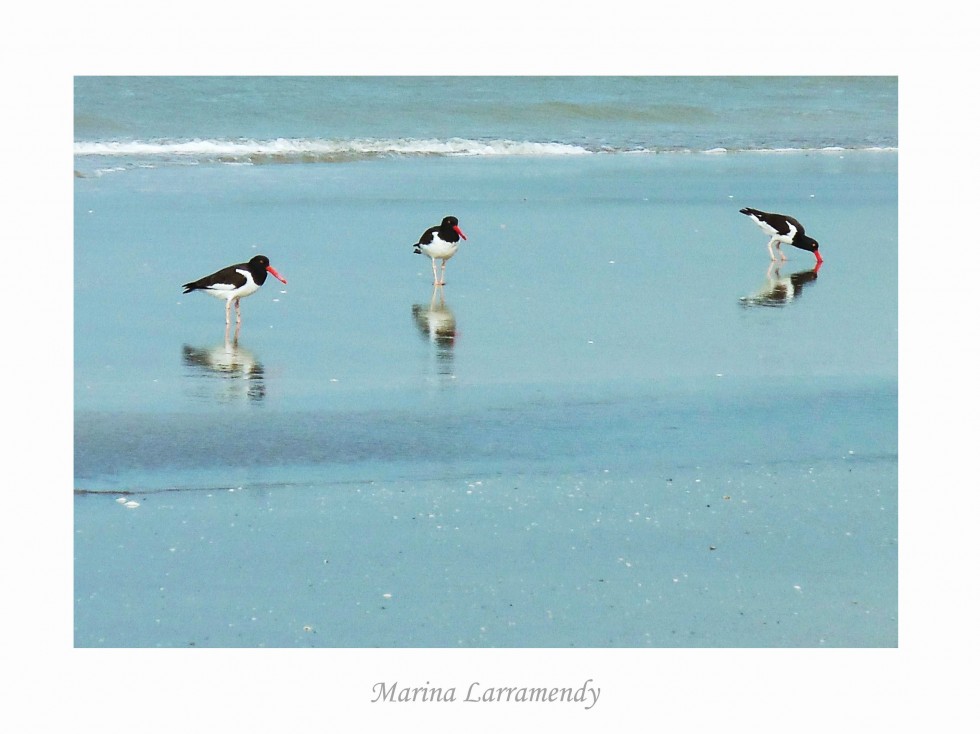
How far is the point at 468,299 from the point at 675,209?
12.6 ft

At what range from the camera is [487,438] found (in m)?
6.21

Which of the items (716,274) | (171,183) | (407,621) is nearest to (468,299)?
(716,274)

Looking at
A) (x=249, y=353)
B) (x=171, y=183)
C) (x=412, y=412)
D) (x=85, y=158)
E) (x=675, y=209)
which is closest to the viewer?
(x=412, y=412)

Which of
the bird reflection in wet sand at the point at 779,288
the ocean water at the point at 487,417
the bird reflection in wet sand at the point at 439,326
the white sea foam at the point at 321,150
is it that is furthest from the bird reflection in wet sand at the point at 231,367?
the white sea foam at the point at 321,150

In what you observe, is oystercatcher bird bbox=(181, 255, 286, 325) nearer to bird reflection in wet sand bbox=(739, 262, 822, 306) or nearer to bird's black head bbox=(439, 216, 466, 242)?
bird's black head bbox=(439, 216, 466, 242)

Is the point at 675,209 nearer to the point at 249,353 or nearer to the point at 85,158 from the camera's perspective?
the point at 249,353

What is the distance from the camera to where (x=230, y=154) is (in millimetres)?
16203

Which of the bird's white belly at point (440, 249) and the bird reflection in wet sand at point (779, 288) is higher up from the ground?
the bird's white belly at point (440, 249)

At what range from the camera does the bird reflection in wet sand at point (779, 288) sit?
9.15 metres

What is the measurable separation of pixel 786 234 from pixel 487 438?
5.23 m

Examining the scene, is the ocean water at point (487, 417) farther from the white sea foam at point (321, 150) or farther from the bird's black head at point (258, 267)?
the white sea foam at point (321, 150)

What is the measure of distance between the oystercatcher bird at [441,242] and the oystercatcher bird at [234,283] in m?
1.57

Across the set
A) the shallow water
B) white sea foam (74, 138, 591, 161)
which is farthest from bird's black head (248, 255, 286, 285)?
white sea foam (74, 138, 591, 161)

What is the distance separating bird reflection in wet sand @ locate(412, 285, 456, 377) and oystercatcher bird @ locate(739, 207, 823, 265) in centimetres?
312
